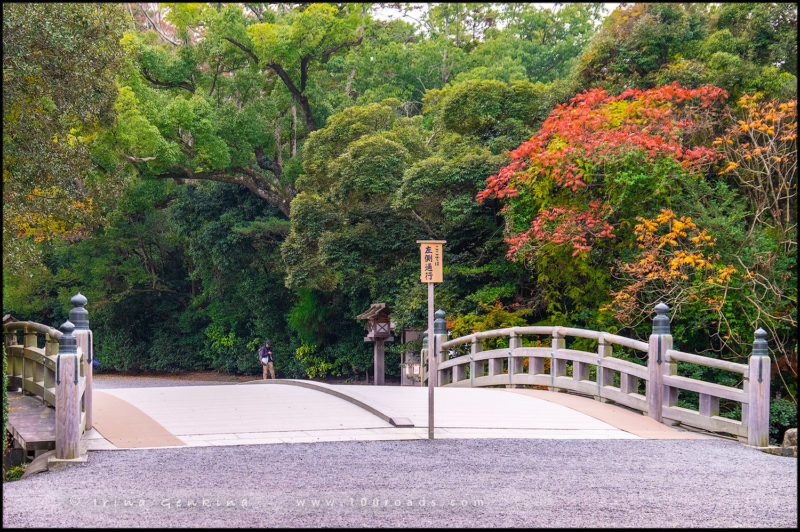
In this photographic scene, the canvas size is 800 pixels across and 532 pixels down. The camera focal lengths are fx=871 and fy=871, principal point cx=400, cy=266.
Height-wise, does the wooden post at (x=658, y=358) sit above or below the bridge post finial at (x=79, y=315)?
below

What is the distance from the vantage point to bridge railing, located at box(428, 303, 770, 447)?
371 inches

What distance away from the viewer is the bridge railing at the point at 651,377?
9.41m

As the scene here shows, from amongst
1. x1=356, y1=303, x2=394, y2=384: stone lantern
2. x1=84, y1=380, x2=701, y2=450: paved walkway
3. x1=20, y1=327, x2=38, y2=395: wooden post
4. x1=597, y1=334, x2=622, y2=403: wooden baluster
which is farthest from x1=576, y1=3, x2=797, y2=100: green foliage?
x1=20, y1=327, x2=38, y2=395: wooden post

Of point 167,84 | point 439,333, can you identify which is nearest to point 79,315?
point 439,333

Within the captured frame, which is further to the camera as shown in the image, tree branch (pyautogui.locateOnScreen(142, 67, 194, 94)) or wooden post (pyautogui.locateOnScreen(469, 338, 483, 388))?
tree branch (pyautogui.locateOnScreen(142, 67, 194, 94))

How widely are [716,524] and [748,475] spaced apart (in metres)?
2.06

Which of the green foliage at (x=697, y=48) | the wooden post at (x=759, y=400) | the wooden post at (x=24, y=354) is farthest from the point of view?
the green foliage at (x=697, y=48)

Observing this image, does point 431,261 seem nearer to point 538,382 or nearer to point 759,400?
point 759,400

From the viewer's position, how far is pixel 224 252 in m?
30.5

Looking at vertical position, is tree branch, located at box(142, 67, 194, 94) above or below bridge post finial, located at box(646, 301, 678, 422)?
above

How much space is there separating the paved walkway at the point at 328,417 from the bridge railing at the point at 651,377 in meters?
0.27

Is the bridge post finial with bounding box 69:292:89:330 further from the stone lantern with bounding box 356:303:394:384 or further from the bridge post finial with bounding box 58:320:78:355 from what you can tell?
the stone lantern with bounding box 356:303:394:384

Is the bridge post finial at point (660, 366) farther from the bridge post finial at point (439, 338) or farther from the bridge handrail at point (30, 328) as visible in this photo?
the bridge handrail at point (30, 328)

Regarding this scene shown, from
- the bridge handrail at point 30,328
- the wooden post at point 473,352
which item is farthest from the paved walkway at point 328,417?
the wooden post at point 473,352
